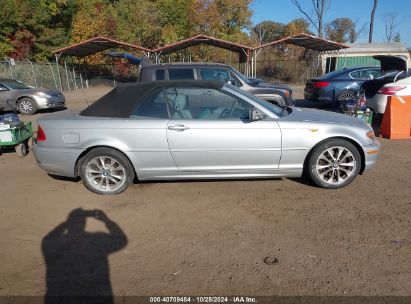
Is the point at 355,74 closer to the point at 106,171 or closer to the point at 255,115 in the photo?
the point at 255,115

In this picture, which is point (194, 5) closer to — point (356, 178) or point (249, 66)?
point (249, 66)

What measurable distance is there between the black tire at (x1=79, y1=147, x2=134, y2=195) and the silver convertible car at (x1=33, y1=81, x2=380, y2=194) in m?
0.01

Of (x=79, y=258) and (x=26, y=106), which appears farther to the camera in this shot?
(x=26, y=106)

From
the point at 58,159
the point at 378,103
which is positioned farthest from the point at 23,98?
the point at 378,103

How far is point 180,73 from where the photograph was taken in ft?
28.4

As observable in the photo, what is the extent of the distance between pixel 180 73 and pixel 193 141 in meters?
4.59

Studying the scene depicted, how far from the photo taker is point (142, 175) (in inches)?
185

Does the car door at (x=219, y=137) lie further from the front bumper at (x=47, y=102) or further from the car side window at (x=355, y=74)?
the front bumper at (x=47, y=102)

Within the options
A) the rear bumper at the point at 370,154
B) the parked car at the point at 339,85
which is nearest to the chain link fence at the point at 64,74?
the parked car at the point at 339,85

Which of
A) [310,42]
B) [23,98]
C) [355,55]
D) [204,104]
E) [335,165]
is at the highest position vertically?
[310,42]

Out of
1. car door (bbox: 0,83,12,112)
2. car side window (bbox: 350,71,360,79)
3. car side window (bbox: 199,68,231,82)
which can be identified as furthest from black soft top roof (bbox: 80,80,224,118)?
car door (bbox: 0,83,12,112)

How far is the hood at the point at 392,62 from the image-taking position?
31.2 feet

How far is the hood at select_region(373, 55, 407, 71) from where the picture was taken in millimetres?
9516

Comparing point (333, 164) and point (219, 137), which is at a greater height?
point (219, 137)
